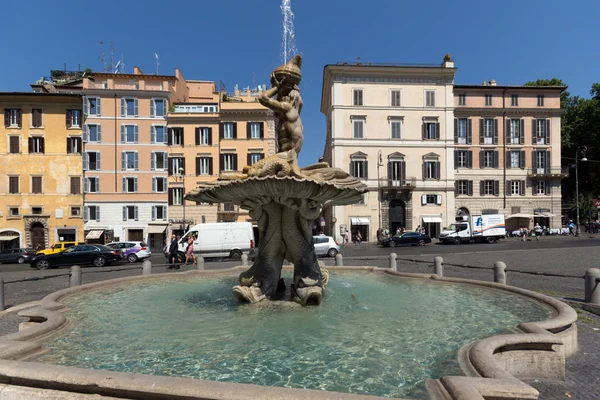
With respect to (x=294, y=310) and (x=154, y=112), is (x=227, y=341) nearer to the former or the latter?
(x=294, y=310)

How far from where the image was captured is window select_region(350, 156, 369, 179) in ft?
130

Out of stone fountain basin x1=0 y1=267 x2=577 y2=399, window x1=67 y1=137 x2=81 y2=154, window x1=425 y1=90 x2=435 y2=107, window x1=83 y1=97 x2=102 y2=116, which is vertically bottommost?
stone fountain basin x1=0 y1=267 x2=577 y2=399

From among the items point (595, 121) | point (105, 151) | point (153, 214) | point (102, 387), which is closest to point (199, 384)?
point (102, 387)

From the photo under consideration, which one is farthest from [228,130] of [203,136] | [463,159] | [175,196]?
[463,159]

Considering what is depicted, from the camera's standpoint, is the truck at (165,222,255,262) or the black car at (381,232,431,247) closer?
the truck at (165,222,255,262)

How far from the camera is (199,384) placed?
2.56m

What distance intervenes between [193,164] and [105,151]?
Answer: 8.41m

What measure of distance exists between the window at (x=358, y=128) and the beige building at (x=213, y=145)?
8.80 m

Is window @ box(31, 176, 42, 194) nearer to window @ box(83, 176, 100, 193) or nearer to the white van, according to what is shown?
window @ box(83, 176, 100, 193)

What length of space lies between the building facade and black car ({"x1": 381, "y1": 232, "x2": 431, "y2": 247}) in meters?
13.5

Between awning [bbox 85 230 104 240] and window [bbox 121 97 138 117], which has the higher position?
window [bbox 121 97 138 117]

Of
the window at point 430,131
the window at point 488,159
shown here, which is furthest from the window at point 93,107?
the window at point 488,159

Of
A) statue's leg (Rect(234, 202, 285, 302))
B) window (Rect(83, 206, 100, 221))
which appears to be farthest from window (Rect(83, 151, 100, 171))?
statue's leg (Rect(234, 202, 285, 302))

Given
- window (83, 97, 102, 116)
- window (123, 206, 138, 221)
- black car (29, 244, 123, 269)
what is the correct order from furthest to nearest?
window (123, 206, 138, 221)
window (83, 97, 102, 116)
black car (29, 244, 123, 269)
